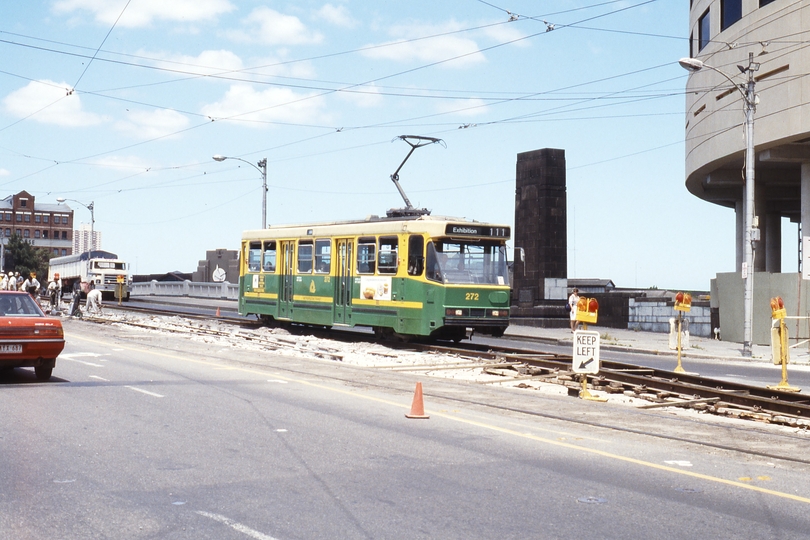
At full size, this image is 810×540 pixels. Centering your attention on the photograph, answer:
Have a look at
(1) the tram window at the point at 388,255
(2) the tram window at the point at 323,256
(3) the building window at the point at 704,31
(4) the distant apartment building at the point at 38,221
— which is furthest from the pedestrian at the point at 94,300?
(4) the distant apartment building at the point at 38,221

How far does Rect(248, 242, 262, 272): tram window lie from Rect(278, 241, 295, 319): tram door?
151cm

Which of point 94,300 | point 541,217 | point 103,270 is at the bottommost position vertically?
point 94,300

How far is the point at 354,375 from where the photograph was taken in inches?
672

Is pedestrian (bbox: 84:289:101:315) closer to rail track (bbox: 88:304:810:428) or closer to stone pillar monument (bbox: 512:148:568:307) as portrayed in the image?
rail track (bbox: 88:304:810:428)

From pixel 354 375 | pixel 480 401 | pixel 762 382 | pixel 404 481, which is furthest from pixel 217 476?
pixel 762 382

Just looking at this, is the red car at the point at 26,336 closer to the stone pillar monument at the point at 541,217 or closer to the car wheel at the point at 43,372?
the car wheel at the point at 43,372

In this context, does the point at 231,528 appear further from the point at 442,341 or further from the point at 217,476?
the point at 442,341

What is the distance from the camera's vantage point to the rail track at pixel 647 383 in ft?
44.2

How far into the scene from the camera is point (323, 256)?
2612 cm

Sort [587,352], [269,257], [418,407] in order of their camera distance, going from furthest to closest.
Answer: [269,257] → [587,352] → [418,407]

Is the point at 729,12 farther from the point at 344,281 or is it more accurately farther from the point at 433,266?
the point at 344,281

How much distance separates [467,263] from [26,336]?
1157 cm

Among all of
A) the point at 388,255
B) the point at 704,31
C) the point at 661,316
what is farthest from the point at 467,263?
the point at 704,31

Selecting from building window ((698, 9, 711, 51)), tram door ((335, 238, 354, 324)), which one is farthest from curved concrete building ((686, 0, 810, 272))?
tram door ((335, 238, 354, 324))
